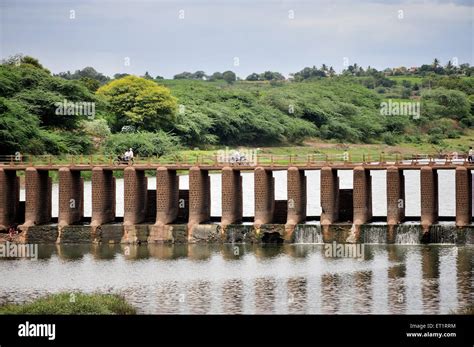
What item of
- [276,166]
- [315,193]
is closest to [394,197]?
[276,166]

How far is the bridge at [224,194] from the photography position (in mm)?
82062

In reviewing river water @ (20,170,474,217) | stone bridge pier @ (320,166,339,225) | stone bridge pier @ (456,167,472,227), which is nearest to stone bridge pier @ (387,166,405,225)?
stone bridge pier @ (320,166,339,225)

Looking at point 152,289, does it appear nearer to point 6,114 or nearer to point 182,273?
point 182,273

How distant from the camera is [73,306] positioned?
58812mm

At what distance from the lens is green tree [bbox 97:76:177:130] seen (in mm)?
145500

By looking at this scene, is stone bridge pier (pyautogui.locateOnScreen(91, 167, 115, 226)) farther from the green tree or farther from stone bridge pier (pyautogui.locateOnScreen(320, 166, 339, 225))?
the green tree

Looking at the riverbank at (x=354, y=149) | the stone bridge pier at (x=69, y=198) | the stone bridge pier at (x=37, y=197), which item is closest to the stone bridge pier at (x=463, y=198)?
the stone bridge pier at (x=69, y=198)

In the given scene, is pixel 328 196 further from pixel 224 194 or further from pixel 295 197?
pixel 224 194

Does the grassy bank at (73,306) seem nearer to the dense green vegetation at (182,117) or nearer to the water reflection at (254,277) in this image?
the water reflection at (254,277)

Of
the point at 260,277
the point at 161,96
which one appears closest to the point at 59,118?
the point at 161,96

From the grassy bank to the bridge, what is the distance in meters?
23.1

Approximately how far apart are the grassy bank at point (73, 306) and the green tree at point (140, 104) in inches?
3282
